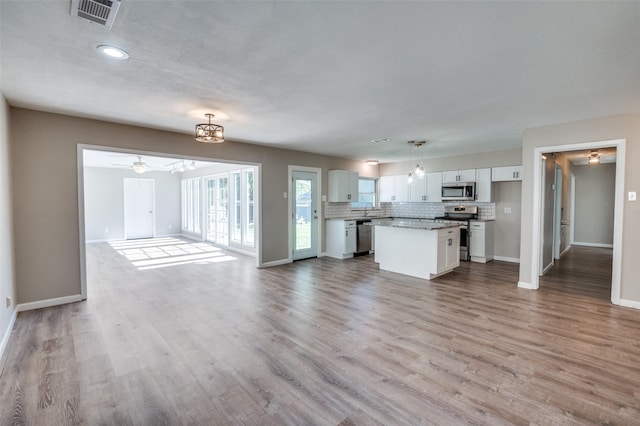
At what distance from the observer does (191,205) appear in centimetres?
1030

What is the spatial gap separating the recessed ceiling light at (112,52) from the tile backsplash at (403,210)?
5.36 metres

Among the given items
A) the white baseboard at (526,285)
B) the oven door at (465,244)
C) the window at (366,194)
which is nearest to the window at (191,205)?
the window at (366,194)

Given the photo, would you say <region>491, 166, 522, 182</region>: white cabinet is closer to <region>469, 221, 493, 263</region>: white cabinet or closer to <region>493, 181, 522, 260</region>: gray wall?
<region>493, 181, 522, 260</region>: gray wall

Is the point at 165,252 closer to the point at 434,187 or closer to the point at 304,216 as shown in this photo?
the point at 304,216

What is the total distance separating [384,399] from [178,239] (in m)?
9.45

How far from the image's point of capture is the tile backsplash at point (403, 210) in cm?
699

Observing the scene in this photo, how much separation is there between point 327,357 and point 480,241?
5.23m

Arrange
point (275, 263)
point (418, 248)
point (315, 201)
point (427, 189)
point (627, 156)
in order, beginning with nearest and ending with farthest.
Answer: point (627, 156)
point (418, 248)
point (275, 263)
point (315, 201)
point (427, 189)

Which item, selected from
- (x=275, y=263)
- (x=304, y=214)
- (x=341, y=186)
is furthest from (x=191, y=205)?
(x=341, y=186)

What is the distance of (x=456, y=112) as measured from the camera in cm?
376

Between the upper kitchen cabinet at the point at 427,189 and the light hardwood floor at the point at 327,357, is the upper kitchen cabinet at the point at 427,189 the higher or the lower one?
the higher one

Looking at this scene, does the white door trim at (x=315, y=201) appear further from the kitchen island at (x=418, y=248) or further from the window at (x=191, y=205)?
the window at (x=191, y=205)

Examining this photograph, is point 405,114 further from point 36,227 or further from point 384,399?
point 36,227

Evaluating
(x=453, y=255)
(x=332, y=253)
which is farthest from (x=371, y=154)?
(x=453, y=255)
